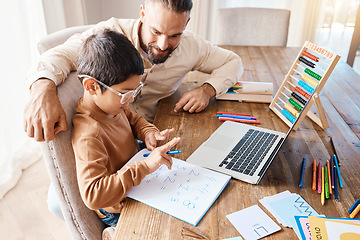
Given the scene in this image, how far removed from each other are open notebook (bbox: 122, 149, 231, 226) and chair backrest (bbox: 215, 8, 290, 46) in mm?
1772

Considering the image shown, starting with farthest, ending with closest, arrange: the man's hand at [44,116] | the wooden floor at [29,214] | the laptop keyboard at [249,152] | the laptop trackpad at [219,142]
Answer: the wooden floor at [29,214], the laptop trackpad at [219,142], the laptop keyboard at [249,152], the man's hand at [44,116]

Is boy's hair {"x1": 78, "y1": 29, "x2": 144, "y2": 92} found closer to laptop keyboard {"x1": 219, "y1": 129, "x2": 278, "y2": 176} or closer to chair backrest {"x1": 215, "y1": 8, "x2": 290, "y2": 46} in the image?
laptop keyboard {"x1": 219, "y1": 129, "x2": 278, "y2": 176}

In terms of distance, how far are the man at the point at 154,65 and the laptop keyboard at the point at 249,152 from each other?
0.98ft

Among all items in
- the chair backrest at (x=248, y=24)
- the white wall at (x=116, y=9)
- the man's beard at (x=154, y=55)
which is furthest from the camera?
the white wall at (x=116, y=9)

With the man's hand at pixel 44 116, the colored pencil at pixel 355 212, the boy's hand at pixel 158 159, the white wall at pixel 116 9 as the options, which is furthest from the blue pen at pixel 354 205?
the white wall at pixel 116 9

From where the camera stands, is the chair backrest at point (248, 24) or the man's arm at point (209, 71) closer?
the man's arm at point (209, 71)

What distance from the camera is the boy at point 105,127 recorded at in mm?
863

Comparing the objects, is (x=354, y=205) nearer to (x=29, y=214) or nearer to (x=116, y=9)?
(x=29, y=214)

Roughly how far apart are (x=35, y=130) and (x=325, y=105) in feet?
4.05

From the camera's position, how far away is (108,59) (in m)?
0.93

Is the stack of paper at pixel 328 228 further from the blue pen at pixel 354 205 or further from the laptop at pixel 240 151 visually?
the laptop at pixel 240 151

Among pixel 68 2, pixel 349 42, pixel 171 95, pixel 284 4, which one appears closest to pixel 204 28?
pixel 284 4

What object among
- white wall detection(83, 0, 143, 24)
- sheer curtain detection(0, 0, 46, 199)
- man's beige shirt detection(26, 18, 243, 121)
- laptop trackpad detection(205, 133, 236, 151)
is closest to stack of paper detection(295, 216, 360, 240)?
laptop trackpad detection(205, 133, 236, 151)

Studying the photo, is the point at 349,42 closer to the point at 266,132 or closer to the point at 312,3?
the point at 312,3
